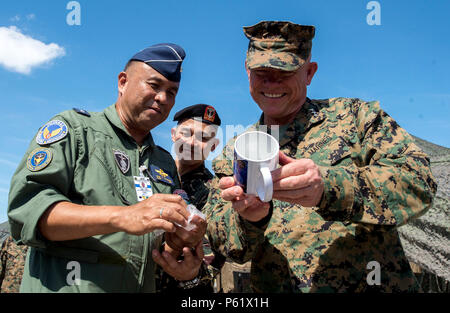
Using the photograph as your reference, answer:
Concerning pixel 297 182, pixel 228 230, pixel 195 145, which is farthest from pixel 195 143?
pixel 297 182

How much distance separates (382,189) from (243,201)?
31.2 inches

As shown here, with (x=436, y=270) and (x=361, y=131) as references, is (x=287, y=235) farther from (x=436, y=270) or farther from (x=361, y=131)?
(x=436, y=270)

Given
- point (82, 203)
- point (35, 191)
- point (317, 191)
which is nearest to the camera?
point (317, 191)

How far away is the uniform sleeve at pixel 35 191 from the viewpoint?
7.11 feet

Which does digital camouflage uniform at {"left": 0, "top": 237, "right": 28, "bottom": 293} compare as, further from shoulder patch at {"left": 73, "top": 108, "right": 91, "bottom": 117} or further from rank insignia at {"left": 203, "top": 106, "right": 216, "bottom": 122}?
shoulder patch at {"left": 73, "top": 108, "right": 91, "bottom": 117}

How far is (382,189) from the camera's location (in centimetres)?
211

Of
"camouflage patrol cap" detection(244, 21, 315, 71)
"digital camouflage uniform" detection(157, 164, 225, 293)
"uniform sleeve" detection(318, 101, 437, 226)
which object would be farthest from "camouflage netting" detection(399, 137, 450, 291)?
"camouflage patrol cap" detection(244, 21, 315, 71)

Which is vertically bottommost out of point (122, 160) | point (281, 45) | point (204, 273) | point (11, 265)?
point (204, 273)

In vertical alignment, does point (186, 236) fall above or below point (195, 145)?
below

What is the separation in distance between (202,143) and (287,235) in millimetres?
2886

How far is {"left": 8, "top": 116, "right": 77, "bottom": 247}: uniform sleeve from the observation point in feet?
7.11

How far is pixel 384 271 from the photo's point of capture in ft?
7.66

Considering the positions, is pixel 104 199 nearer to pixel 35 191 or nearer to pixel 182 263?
pixel 35 191

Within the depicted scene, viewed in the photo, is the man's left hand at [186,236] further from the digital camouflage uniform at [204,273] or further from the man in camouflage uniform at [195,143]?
the man in camouflage uniform at [195,143]
